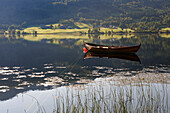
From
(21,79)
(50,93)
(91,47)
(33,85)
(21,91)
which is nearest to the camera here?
(50,93)

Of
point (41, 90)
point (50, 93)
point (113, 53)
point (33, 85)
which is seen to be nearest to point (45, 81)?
point (33, 85)

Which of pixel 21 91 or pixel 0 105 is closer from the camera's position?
pixel 0 105

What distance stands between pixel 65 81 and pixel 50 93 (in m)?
5.12

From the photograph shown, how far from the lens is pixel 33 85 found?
27.7 m

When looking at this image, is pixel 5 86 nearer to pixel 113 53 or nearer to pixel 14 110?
pixel 14 110

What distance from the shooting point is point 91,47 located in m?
61.9

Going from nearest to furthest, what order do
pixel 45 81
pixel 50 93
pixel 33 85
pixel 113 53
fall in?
pixel 50 93, pixel 33 85, pixel 45 81, pixel 113 53

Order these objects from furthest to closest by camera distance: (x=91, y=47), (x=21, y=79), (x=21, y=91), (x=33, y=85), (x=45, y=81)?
(x=91, y=47), (x=21, y=79), (x=45, y=81), (x=33, y=85), (x=21, y=91)

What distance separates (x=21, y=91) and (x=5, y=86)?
385 centimetres

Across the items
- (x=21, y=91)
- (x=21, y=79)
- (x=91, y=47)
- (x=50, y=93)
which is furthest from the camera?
(x=91, y=47)

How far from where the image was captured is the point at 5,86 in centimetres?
2808

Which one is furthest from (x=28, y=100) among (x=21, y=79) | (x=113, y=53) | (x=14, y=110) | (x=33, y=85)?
(x=113, y=53)

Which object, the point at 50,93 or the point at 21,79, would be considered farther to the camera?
the point at 21,79

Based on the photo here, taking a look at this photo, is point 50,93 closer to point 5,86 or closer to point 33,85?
point 33,85
